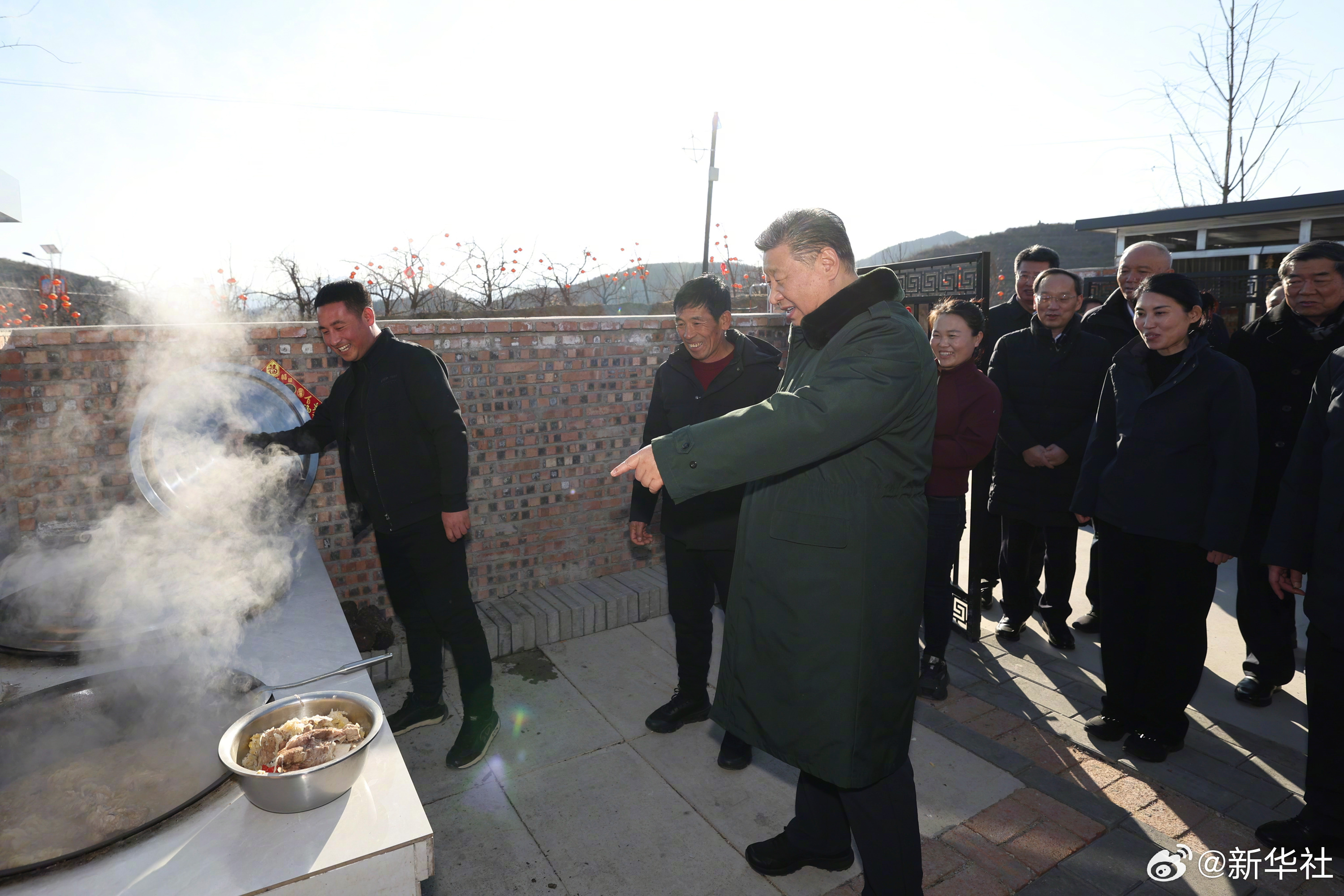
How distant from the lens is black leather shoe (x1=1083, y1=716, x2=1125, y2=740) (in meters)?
3.46

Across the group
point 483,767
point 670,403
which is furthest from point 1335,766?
point 483,767

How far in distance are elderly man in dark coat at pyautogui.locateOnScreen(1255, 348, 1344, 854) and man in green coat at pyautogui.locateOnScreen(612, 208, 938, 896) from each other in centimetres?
164

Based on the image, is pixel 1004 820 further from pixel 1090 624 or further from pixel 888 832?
pixel 1090 624

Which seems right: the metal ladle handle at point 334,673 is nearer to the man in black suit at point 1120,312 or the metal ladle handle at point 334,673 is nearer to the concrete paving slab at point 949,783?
the concrete paving slab at point 949,783

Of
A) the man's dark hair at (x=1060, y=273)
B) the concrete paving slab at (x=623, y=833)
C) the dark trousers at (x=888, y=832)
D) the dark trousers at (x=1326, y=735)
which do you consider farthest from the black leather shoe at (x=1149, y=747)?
the man's dark hair at (x=1060, y=273)

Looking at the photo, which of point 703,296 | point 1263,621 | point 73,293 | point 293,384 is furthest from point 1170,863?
point 73,293

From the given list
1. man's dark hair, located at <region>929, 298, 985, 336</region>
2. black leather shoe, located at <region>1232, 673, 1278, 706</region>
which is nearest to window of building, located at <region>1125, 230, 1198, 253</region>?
black leather shoe, located at <region>1232, 673, 1278, 706</region>

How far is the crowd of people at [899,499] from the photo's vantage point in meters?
2.00

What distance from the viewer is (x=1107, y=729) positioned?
137 inches

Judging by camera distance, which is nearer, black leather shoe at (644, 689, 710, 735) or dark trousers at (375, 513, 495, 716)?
dark trousers at (375, 513, 495, 716)

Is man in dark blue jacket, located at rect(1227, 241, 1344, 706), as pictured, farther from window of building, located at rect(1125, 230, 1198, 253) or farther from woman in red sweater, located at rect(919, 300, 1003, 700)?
window of building, located at rect(1125, 230, 1198, 253)

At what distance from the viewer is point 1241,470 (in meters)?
3.09

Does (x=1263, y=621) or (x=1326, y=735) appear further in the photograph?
(x=1263, y=621)

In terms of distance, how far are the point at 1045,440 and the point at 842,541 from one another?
3.00m
